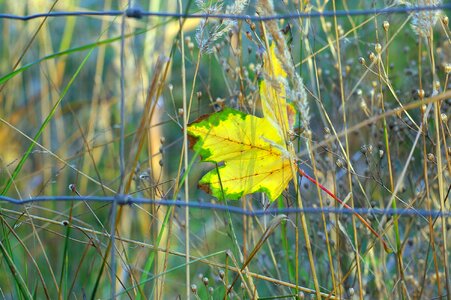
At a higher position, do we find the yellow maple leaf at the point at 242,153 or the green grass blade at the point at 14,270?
the yellow maple leaf at the point at 242,153

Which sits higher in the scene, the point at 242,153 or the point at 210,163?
the point at 242,153

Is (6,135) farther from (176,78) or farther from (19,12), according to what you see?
(176,78)

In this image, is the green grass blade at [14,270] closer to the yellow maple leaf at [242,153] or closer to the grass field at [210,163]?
the grass field at [210,163]

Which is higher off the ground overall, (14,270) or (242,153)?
(242,153)

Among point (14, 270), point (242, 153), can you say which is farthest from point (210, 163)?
point (14, 270)

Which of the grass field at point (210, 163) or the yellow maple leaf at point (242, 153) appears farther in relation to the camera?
the grass field at point (210, 163)

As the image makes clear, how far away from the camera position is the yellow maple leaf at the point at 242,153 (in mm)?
1269

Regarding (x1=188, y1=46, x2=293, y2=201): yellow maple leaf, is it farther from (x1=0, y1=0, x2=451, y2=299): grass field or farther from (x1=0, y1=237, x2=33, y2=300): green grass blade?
(x1=0, y1=237, x2=33, y2=300): green grass blade

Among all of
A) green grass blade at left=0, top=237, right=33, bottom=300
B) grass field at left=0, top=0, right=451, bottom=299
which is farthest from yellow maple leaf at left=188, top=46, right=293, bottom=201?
green grass blade at left=0, top=237, right=33, bottom=300

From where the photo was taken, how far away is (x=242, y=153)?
128 cm

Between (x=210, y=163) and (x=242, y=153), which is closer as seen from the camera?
(x=242, y=153)

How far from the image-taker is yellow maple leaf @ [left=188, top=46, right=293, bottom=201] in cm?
127

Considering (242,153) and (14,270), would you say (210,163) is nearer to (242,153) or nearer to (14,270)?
(242,153)

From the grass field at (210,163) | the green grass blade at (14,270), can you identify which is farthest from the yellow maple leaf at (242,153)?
the green grass blade at (14,270)
